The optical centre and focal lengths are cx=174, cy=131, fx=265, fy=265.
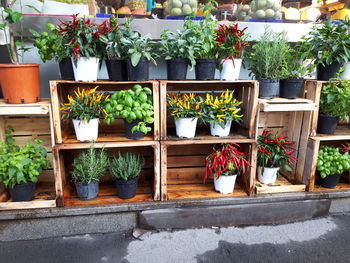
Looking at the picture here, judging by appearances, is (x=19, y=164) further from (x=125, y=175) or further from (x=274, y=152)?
(x=274, y=152)

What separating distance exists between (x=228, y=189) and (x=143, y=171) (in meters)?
0.80

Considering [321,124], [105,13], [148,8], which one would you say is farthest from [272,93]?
[105,13]

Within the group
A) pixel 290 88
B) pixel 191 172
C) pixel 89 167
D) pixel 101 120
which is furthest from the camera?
pixel 191 172

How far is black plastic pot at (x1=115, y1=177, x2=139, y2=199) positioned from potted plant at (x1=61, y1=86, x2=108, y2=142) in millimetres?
409

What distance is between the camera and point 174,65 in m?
1.98

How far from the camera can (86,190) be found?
6.82ft

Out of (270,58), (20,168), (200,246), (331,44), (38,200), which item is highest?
(331,44)

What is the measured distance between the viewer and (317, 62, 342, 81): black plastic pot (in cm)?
218

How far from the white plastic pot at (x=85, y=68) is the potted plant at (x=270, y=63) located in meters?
1.28

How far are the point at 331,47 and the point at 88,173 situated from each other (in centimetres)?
218

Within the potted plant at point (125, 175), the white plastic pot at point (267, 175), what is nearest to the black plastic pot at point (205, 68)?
the potted plant at point (125, 175)

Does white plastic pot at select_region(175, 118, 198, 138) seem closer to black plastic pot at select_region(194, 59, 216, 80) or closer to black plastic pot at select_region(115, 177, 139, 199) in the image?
black plastic pot at select_region(194, 59, 216, 80)

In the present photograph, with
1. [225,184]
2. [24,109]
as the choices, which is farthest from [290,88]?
[24,109]

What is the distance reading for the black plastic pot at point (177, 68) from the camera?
1.96 meters
